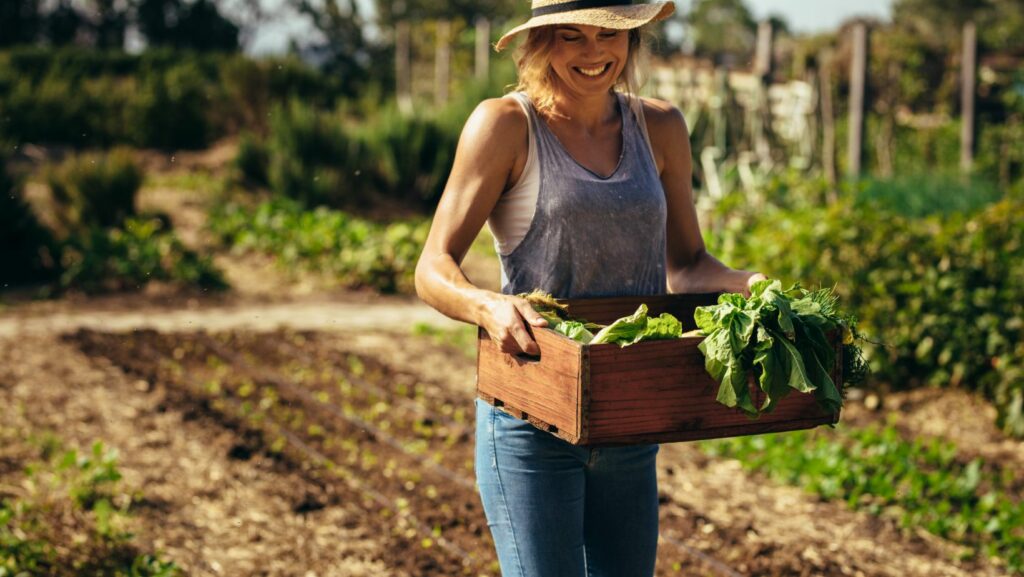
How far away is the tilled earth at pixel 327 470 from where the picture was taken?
4512mm

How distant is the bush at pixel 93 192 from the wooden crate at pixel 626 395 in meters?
9.19

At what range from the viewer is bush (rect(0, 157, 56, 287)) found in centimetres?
970

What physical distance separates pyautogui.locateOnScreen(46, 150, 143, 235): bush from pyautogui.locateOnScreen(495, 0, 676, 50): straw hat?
9026 mm

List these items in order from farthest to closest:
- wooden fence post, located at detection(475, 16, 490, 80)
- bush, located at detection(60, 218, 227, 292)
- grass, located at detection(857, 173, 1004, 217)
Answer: wooden fence post, located at detection(475, 16, 490, 80) < bush, located at detection(60, 218, 227, 292) < grass, located at detection(857, 173, 1004, 217)

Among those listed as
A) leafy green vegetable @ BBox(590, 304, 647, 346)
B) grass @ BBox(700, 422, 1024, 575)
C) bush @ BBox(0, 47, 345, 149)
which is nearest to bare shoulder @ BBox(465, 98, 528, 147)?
leafy green vegetable @ BBox(590, 304, 647, 346)

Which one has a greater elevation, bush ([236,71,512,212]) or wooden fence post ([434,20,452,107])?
wooden fence post ([434,20,452,107])

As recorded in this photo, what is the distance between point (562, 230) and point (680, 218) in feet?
1.37

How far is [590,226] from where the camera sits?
8.04ft

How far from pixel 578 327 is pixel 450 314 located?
0.27 metres

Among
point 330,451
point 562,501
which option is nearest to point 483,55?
point 330,451

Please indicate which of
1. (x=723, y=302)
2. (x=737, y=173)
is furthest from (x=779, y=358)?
(x=737, y=173)

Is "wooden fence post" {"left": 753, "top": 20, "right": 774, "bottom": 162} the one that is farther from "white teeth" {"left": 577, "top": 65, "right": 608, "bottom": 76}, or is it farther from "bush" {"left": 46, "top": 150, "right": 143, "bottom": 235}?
"white teeth" {"left": 577, "top": 65, "right": 608, "bottom": 76}

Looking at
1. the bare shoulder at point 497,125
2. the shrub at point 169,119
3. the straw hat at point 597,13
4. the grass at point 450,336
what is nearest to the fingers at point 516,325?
the bare shoulder at point 497,125

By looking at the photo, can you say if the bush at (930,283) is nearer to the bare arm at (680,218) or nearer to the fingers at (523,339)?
the bare arm at (680,218)
